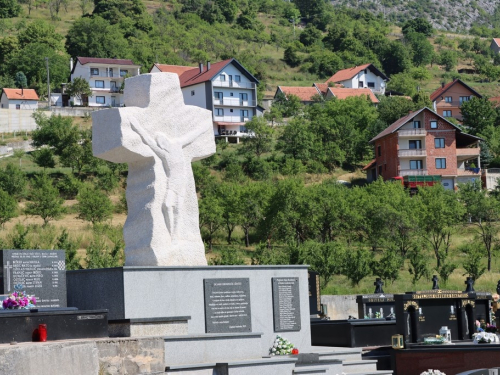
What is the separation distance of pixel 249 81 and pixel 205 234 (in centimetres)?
3809

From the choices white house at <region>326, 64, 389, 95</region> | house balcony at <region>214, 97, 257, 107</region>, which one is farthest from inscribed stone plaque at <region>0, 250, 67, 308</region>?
white house at <region>326, 64, 389, 95</region>

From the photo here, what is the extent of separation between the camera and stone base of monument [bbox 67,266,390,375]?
51.7 feet

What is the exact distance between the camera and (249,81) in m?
Answer: 93.3

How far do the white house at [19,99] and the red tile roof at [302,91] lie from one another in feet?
99.1

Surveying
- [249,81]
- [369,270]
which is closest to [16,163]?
[249,81]

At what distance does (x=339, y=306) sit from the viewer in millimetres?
36562

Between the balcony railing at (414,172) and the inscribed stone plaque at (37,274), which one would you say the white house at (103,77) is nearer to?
the balcony railing at (414,172)

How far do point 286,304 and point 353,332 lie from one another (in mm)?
5076

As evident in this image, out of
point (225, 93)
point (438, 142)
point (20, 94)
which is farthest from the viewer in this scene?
point (20, 94)

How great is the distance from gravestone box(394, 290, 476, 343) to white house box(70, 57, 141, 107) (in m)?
74.7

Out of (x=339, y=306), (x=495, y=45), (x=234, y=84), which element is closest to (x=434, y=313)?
(x=339, y=306)

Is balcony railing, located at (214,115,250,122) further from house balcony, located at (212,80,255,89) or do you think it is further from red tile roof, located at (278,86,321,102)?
red tile roof, located at (278,86,321,102)

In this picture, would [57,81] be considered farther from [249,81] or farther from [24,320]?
[24,320]

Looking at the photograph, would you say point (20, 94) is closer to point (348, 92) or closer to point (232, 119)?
point (232, 119)
